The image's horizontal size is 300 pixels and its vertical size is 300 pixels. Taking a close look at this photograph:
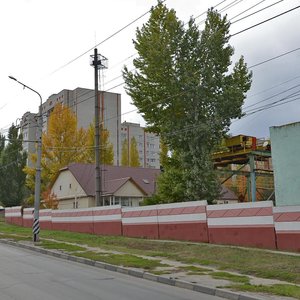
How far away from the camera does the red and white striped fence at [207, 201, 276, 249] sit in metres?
18.2

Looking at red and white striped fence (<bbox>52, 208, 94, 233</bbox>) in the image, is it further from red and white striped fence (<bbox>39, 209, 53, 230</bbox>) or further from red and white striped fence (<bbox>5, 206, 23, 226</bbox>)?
red and white striped fence (<bbox>5, 206, 23, 226</bbox>)

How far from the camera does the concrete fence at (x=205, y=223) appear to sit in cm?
1753

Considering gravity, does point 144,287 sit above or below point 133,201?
below

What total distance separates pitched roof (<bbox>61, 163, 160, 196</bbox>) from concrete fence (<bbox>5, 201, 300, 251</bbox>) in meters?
12.2

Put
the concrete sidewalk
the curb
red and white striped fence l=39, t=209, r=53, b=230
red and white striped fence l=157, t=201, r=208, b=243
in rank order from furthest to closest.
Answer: red and white striped fence l=39, t=209, r=53, b=230, red and white striped fence l=157, t=201, r=208, b=243, the curb, the concrete sidewalk

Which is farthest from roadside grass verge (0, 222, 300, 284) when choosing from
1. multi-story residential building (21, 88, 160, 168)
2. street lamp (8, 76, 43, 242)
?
multi-story residential building (21, 88, 160, 168)

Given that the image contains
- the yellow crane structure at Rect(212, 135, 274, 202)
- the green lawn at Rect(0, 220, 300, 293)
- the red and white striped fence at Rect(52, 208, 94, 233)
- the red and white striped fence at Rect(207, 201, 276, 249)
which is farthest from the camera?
the red and white striped fence at Rect(52, 208, 94, 233)

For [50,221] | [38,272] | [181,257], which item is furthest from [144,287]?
[50,221]

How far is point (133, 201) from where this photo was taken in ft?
152

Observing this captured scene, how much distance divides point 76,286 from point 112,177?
38415 mm

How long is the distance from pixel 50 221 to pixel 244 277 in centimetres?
2894

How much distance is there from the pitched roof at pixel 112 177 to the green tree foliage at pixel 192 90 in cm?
1303

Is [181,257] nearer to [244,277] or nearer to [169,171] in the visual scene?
[244,277]

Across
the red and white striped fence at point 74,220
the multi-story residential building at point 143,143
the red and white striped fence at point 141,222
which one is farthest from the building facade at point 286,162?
the multi-story residential building at point 143,143
